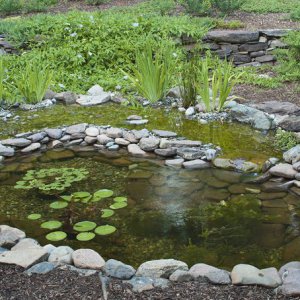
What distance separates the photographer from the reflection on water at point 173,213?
12.3ft

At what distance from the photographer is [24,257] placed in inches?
134

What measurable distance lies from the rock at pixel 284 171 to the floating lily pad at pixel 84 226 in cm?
167

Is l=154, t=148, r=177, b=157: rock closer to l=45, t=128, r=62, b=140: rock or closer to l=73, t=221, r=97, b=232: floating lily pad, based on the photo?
l=45, t=128, r=62, b=140: rock

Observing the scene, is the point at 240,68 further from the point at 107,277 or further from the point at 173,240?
the point at 107,277

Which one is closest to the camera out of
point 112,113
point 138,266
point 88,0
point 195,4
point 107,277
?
point 107,277

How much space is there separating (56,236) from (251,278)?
142 cm

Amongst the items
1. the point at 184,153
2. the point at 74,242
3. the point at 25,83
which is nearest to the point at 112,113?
the point at 25,83

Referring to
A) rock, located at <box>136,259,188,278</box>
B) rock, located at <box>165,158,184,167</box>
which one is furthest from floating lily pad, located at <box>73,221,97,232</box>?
rock, located at <box>165,158,184,167</box>

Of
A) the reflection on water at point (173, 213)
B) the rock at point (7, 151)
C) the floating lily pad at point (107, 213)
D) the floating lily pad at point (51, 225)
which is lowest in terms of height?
the reflection on water at point (173, 213)

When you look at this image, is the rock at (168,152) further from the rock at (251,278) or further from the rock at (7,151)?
the rock at (251,278)

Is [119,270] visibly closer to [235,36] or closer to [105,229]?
[105,229]

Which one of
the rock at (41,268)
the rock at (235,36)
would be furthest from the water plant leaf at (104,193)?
the rock at (235,36)

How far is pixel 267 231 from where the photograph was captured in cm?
401

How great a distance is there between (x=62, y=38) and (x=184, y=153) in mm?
3931
